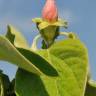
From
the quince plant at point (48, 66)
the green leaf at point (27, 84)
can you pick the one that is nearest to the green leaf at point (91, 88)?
the quince plant at point (48, 66)

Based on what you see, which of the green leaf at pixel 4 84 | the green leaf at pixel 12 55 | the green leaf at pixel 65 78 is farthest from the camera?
the green leaf at pixel 4 84

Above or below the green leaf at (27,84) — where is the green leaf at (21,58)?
above

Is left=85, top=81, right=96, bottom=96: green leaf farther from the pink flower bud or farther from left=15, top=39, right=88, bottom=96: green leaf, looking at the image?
the pink flower bud

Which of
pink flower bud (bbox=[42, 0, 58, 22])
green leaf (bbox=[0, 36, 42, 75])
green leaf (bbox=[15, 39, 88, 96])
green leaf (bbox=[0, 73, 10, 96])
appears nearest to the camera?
green leaf (bbox=[0, 36, 42, 75])

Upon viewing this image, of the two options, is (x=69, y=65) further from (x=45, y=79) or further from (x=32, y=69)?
(x=32, y=69)

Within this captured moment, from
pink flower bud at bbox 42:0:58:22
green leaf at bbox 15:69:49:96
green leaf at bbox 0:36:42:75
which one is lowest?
green leaf at bbox 15:69:49:96

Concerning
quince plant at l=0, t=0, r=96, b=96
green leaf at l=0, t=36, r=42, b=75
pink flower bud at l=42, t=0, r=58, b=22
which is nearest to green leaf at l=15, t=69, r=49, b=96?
quince plant at l=0, t=0, r=96, b=96

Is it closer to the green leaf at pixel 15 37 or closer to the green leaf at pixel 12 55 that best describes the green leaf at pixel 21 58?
the green leaf at pixel 12 55

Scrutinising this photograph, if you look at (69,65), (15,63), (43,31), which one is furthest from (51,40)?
(15,63)

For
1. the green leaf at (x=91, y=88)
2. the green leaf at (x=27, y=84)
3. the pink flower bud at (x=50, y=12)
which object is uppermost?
the pink flower bud at (x=50, y=12)
